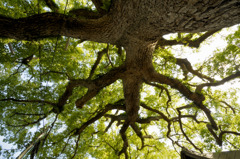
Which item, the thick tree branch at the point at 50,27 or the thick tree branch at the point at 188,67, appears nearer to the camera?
the thick tree branch at the point at 50,27

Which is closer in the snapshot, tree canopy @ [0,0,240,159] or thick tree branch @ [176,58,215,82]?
tree canopy @ [0,0,240,159]

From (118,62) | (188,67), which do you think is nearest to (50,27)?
(118,62)

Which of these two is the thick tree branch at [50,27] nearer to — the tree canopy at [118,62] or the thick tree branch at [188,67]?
the tree canopy at [118,62]

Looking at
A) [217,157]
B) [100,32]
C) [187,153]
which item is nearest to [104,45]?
[100,32]

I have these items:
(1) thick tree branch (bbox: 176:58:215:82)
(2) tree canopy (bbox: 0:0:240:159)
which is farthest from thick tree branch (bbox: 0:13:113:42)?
(1) thick tree branch (bbox: 176:58:215:82)

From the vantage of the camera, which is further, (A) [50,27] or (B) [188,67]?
(B) [188,67]

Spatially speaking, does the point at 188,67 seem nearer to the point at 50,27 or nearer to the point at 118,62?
the point at 118,62

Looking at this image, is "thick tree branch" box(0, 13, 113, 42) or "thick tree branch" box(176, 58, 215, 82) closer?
"thick tree branch" box(0, 13, 113, 42)

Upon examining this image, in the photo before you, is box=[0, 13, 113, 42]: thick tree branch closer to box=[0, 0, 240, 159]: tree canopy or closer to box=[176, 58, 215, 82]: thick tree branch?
box=[0, 0, 240, 159]: tree canopy

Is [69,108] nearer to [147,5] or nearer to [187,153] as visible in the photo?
[187,153]

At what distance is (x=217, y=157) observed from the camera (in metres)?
4.00

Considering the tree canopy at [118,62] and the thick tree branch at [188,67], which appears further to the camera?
the thick tree branch at [188,67]

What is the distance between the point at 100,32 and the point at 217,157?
17.6ft

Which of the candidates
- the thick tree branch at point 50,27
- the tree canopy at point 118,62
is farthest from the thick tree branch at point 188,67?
the thick tree branch at point 50,27
